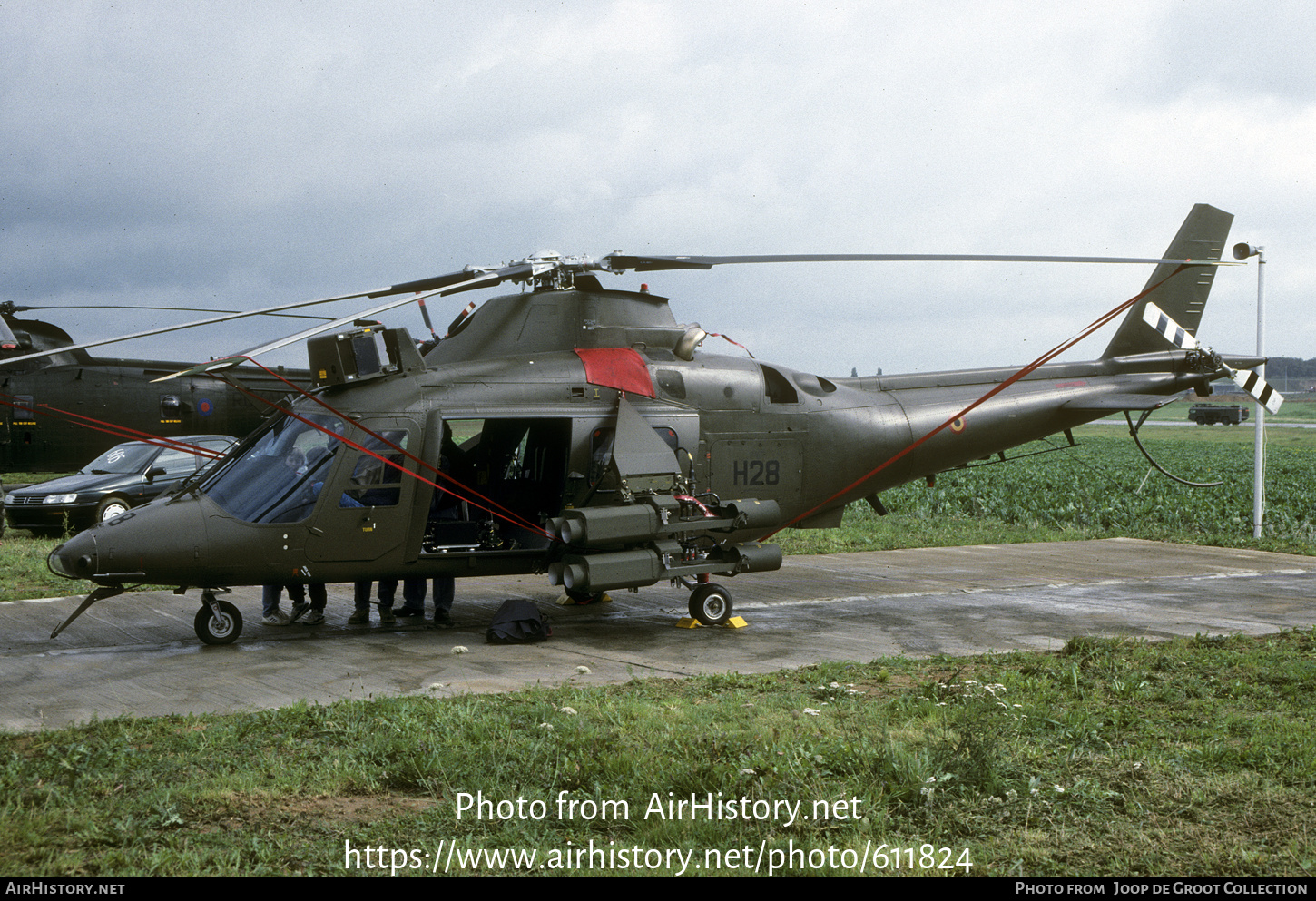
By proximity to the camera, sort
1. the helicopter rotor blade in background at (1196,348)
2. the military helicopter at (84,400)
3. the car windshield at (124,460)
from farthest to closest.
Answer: the military helicopter at (84,400), the car windshield at (124,460), the helicopter rotor blade in background at (1196,348)

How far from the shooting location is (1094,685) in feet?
23.0

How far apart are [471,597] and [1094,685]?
22.3 ft

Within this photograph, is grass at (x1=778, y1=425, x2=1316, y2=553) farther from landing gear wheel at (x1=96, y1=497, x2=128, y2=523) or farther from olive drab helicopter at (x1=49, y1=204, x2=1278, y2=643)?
landing gear wheel at (x1=96, y1=497, x2=128, y2=523)

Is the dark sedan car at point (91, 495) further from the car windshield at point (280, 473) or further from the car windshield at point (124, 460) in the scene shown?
the car windshield at point (280, 473)

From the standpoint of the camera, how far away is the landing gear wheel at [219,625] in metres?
8.64

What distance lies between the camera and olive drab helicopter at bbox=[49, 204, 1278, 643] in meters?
8.55

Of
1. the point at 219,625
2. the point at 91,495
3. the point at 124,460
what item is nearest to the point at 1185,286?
the point at 219,625

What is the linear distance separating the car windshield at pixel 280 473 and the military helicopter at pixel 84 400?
13.0 m

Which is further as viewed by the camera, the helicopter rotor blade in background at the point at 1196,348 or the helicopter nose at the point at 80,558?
the helicopter rotor blade in background at the point at 1196,348

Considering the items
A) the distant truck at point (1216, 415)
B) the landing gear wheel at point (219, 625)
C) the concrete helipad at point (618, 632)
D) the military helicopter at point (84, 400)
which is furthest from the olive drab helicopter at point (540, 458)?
the distant truck at point (1216, 415)

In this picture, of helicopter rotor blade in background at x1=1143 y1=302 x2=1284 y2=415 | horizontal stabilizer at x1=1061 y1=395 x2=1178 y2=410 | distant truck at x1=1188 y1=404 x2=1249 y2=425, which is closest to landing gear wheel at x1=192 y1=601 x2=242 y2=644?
horizontal stabilizer at x1=1061 y1=395 x2=1178 y2=410

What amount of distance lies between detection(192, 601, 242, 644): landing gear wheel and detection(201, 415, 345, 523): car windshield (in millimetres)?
856
